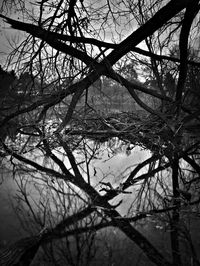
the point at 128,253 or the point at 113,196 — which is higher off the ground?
the point at 113,196

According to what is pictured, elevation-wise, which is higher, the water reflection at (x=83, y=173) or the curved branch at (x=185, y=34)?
the curved branch at (x=185, y=34)

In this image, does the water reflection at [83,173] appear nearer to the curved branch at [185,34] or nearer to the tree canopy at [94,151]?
the tree canopy at [94,151]

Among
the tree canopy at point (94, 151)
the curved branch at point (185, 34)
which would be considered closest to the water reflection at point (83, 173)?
the tree canopy at point (94, 151)

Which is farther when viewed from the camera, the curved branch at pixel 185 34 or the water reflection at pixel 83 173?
the water reflection at pixel 83 173

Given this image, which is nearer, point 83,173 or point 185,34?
point 185,34

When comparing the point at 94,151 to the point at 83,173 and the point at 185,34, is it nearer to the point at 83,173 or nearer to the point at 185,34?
the point at 83,173

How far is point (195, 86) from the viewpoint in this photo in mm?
3865

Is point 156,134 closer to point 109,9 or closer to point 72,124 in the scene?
point 72,124

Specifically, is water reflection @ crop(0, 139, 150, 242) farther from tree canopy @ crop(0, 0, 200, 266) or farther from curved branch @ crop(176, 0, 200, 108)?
curved branch @ crop(176, 0, 200, 108)

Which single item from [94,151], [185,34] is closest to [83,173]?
[94,151]

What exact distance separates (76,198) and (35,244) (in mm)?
776

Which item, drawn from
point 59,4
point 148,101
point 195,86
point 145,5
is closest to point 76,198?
point 59,4

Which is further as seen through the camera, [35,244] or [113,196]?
[113,196]

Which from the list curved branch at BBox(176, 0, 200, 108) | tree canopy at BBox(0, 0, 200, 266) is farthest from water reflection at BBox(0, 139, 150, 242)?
curved branch at BBox(176, 0, 200, 108)
